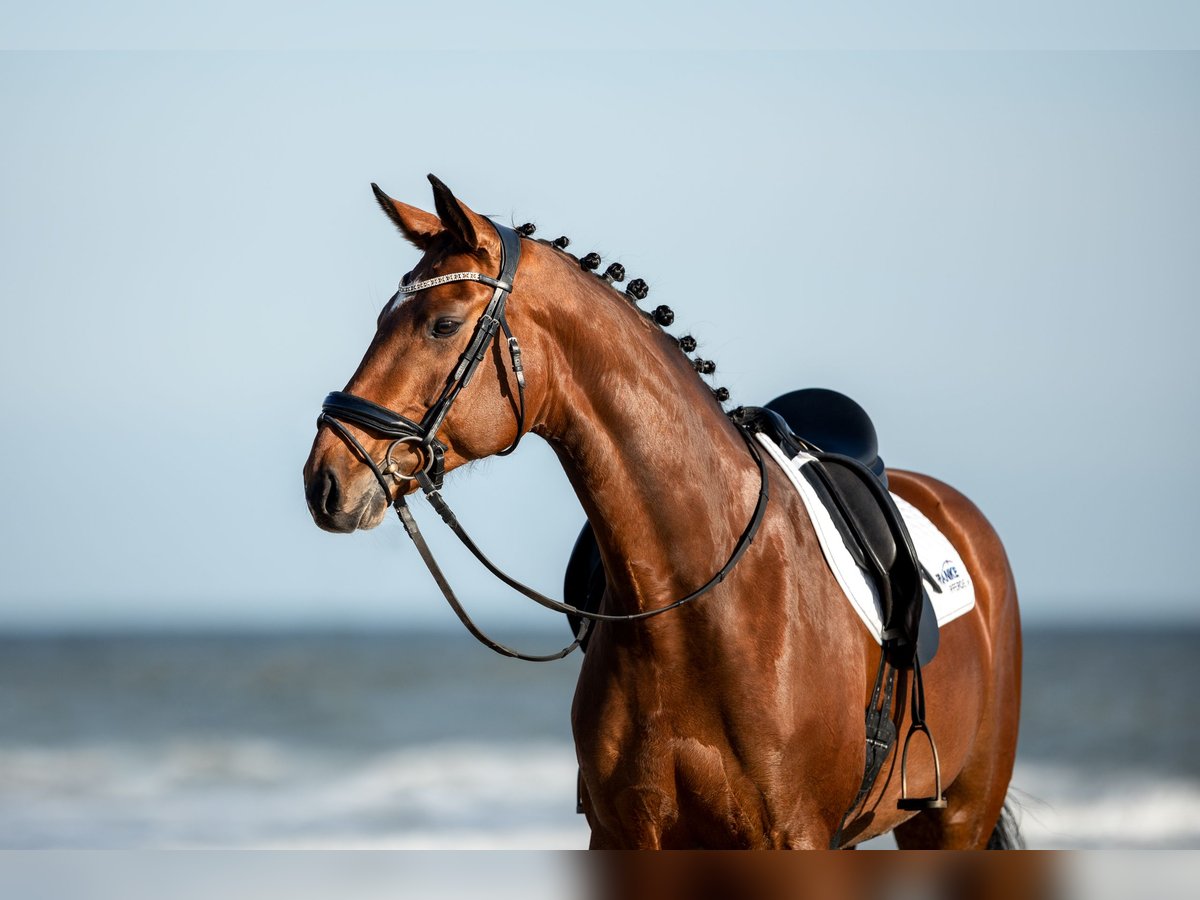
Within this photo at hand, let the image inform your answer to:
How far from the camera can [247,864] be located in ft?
4.93

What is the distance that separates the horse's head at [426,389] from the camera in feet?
8.60

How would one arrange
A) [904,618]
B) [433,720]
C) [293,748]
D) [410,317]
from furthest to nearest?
[433,720] → [293,748] → [904,618] → [410,317]

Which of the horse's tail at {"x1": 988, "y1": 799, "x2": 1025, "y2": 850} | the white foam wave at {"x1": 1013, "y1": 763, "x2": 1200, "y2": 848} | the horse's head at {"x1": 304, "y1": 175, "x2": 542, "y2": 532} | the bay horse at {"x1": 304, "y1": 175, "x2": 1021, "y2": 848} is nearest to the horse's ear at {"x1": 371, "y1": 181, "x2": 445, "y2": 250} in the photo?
the bay horse at {"x1": 304, "y1": 175, "x2": 1021, "y2": 848}

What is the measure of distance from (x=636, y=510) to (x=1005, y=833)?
8.46 ft

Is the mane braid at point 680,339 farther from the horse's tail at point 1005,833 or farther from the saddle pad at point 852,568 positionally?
the horse's tail at point 1005,833

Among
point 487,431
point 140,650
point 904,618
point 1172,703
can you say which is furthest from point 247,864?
point 140,650

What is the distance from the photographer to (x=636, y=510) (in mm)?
2857

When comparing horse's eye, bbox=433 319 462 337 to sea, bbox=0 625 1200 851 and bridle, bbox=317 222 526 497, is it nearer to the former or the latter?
bridle, bbox=317 222 526 497

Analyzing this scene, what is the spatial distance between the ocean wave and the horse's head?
9.42 metres

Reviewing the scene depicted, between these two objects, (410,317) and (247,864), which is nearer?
(247,864)

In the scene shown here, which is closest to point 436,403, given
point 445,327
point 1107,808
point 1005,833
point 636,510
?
point 445,327

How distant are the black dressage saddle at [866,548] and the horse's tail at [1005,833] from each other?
137 centimetres

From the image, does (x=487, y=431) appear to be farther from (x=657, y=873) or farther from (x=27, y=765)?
(x=27, y=765)

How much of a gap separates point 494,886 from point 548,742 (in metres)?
16.1
